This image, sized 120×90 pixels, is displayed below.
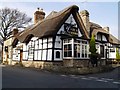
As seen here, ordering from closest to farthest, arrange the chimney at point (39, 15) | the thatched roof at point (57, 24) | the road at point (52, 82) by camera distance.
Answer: the road at point (52, 82), the thatched roof at point (57, 24), the chimney at point (39, 15)

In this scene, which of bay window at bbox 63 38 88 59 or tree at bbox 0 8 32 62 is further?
tree at bbox 0 8 32 62

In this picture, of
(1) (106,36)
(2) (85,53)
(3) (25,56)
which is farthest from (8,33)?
(2) (85,53)

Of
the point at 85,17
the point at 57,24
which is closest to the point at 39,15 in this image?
the point at 85,17

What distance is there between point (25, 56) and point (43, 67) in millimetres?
6406

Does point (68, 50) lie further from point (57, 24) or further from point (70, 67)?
point (57, 24)

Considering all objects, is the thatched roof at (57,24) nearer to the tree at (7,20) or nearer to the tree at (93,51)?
the tree at (93,51)

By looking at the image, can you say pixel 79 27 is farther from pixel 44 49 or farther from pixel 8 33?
pixel 8 33

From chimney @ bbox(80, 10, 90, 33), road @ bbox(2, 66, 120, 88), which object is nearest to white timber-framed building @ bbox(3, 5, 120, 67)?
chimney @ bbox(80, 10, 90, 33)

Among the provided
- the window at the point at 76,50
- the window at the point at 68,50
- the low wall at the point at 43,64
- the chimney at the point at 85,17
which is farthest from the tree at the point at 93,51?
the low wall at the point at 43,64

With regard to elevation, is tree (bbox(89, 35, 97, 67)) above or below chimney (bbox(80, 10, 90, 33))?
below

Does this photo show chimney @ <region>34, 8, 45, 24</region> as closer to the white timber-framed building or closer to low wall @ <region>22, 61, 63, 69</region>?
the white timber-framed building

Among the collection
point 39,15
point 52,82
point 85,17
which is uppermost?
point 39,15

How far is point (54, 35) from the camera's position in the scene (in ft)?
77.3

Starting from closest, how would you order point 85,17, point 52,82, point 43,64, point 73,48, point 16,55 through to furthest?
1. point 52,82
2. point 73,48
3. point 43,64
4. point 85,17
5. point 16,55
